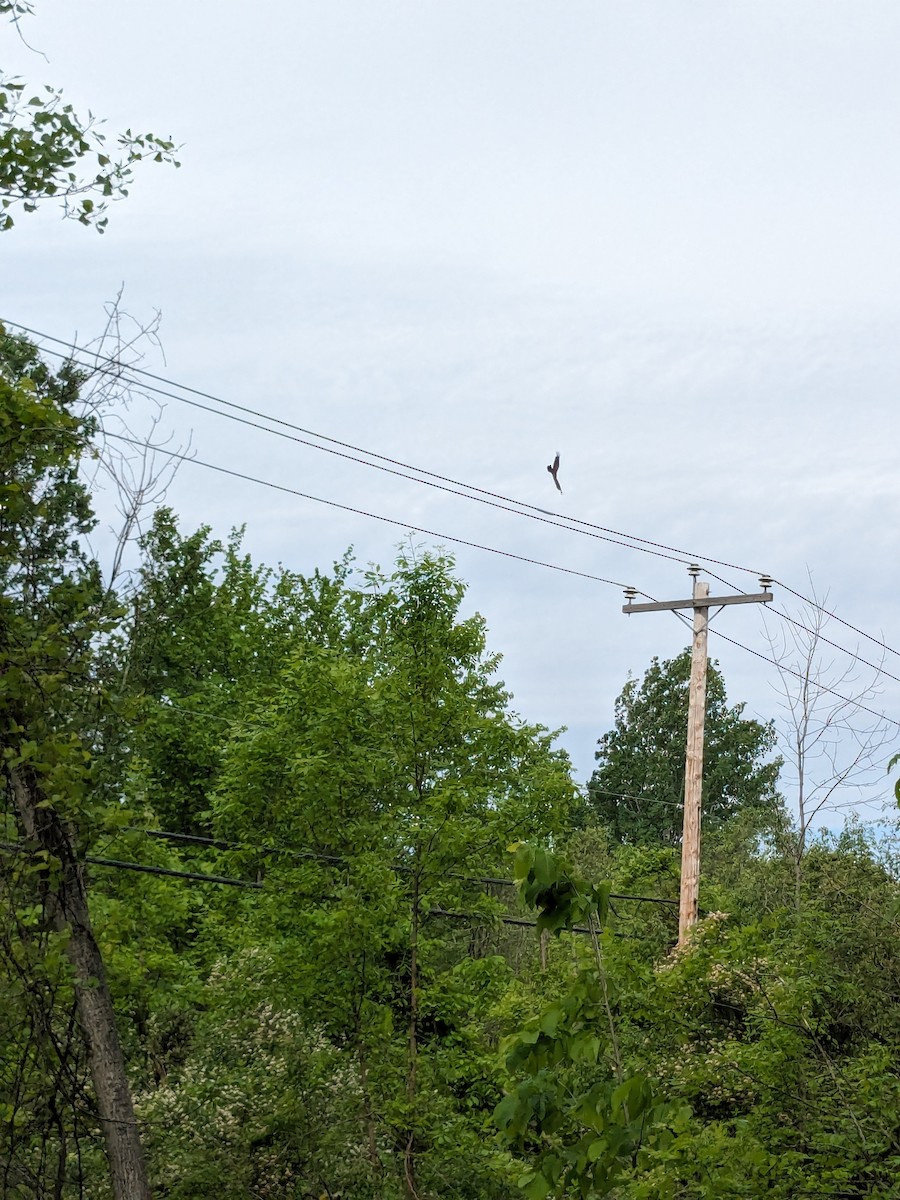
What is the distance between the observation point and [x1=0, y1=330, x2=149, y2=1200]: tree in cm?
506

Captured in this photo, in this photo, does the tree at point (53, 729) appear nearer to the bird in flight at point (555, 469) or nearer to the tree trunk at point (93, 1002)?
the tree trunk at point (93, 1002)

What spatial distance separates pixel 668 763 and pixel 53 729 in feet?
145

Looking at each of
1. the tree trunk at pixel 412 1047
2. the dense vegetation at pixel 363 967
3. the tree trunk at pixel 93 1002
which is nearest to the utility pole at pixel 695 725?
the dense vegetation at pixel 363 967

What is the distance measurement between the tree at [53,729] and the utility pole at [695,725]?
39.1 ft

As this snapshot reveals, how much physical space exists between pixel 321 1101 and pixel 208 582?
18431 millimetres

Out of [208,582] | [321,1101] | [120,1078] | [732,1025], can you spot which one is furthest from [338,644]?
[120,1078]

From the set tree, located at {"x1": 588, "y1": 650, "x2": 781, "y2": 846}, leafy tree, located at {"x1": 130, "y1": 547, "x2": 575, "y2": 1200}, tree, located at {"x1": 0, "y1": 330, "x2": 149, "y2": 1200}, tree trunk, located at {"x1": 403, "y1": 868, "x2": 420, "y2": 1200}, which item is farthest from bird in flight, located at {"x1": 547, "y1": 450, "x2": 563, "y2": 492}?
tree, located at {"x1": 588, "y1": 650, "x2": 781, "y2": 846}

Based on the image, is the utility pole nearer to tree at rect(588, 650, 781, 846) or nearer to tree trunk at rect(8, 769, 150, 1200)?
tree trunk at rect(8, 769, 150, 1200)

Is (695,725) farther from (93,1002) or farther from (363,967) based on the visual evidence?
(93,1002)

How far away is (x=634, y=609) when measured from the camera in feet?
63.8

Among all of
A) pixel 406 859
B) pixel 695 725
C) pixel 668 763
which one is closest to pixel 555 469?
pixel 406 859

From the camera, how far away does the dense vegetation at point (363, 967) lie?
5.19 m

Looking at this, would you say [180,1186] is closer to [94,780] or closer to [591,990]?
[94,780]

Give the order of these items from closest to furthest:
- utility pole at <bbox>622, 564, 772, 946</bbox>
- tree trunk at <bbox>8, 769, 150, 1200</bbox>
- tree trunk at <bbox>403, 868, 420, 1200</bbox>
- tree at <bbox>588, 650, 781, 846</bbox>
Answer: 1. tree trunk at <bbox>8, 769, 150, 1200</bbox>
2. tree trunk at <bbox>403, 868, 420, 1200</bbox>
3. utility pole at <bbox>622, 564, 772, 946</bbox>
4. tree at <bbox>588, 650, 781, 846</bbox>
